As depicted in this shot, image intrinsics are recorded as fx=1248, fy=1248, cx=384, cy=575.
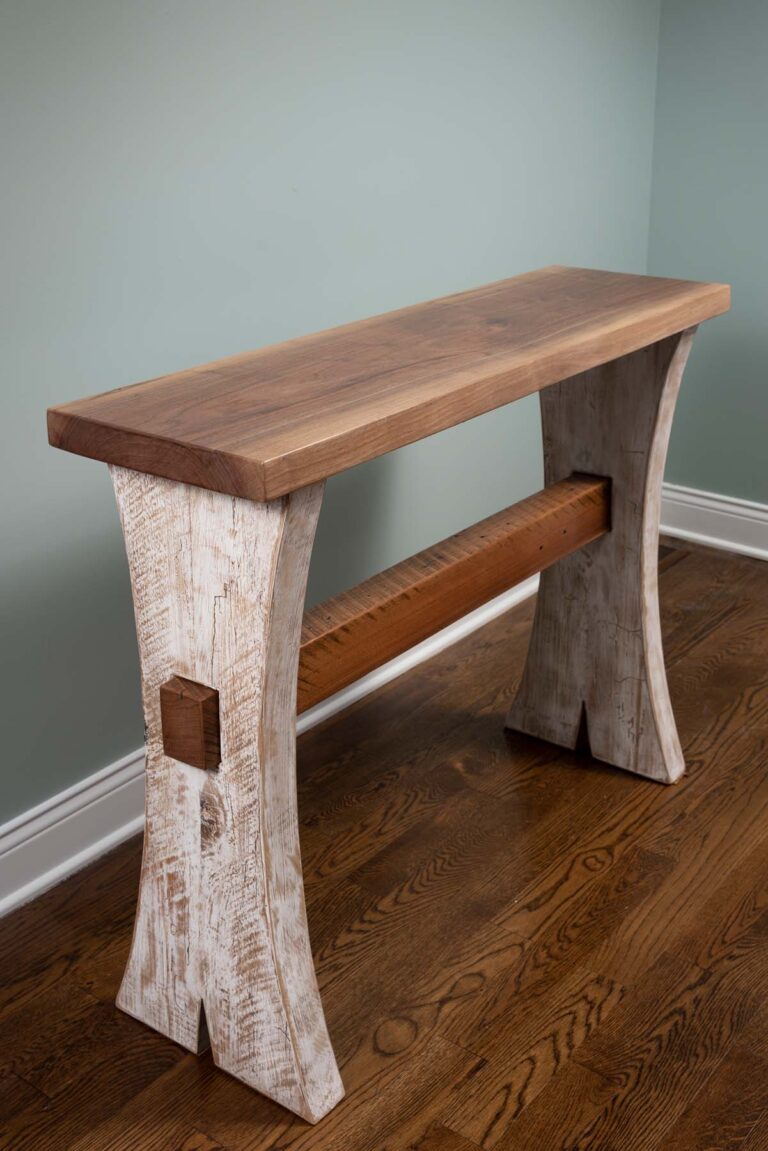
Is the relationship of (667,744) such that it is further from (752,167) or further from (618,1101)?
(752,167)

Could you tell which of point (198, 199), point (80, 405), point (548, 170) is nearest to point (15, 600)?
point (80, 405)

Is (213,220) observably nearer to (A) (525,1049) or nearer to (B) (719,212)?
(A) (525,1049)

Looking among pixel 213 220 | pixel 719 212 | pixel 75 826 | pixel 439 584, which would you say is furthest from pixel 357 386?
pixel 719 212

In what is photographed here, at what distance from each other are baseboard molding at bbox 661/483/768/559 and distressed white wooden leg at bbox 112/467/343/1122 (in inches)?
85.2

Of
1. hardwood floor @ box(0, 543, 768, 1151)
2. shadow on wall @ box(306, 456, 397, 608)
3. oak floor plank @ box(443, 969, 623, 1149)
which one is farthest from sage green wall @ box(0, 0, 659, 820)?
oak floor plank @ box(443, 969, 623, 1149)

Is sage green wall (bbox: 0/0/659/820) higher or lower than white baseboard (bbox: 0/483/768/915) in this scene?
higher

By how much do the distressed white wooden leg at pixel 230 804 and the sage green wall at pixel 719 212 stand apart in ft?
7.26

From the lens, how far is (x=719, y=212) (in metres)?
3.25

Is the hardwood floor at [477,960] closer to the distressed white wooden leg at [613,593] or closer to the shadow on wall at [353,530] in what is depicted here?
the distressed white wooden leg at [613,593]

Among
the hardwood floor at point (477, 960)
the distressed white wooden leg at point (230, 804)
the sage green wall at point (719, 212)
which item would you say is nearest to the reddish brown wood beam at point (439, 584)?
the distressed white wooden leg at point (230, 804)

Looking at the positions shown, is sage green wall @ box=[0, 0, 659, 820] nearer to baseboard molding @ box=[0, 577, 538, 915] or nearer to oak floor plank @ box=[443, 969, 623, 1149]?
baseboard molding @ box=[0, 577, 538, 915]

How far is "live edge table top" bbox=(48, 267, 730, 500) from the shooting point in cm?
133

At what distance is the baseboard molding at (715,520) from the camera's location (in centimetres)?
338

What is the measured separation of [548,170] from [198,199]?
1.15 meters
